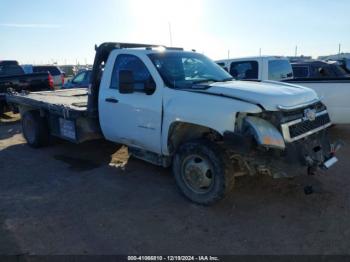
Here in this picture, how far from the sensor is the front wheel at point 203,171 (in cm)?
432

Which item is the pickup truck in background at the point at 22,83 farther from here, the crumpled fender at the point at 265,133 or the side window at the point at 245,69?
the crumpled fender at the point at 265,133

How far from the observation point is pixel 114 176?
5895 millimetres

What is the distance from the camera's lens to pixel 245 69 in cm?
935

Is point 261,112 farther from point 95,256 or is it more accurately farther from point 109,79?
point 109,79

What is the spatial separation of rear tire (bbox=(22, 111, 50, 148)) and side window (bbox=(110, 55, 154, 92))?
2759 millimetres

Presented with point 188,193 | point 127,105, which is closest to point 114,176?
point 127,105

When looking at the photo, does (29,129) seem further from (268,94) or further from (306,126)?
(306,126)

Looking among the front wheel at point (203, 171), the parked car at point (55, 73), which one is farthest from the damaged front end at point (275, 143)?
the parked car at point (55, 73)

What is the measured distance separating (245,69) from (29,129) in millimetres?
5591

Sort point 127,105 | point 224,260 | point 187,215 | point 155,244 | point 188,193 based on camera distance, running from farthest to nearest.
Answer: point 127,105 → point 188,193 → point 187,215 → point 155,244 → point 224,260

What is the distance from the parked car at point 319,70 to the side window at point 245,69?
1563mm

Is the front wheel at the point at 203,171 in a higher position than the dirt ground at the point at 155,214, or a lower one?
higher

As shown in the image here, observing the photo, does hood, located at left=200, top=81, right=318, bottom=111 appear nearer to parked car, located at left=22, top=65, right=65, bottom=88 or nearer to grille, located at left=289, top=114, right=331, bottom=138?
grille, located at left=289, top=114, right=331, bottom=138

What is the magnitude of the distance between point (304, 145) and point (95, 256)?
2687mm
